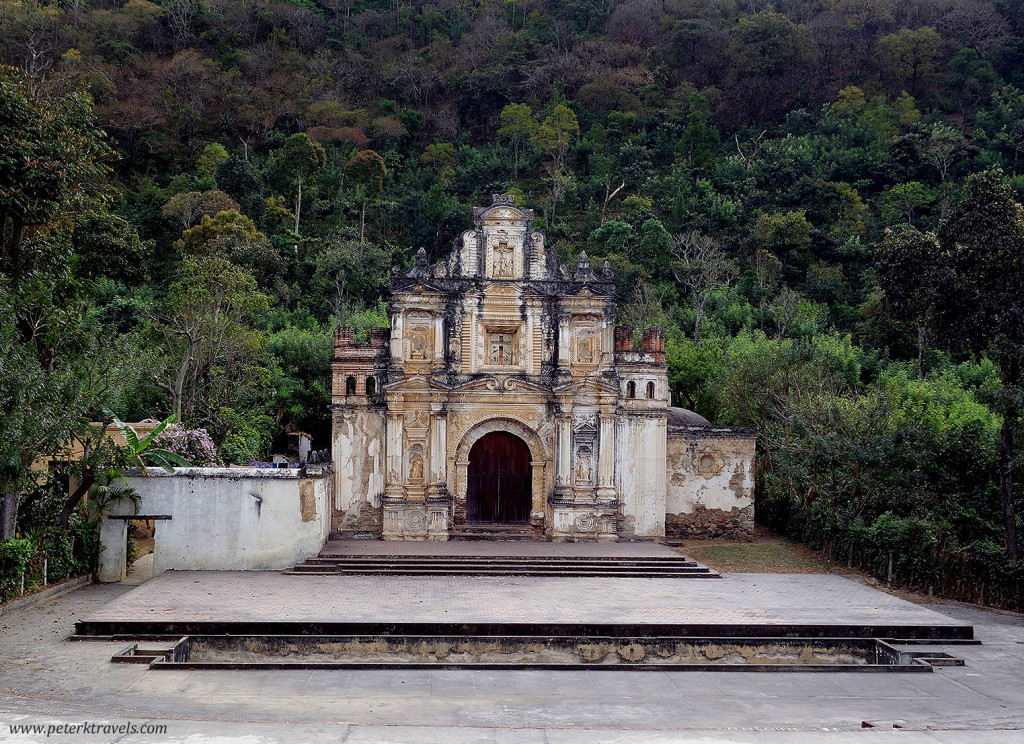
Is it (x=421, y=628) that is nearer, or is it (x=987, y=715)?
(x=987, y=715)

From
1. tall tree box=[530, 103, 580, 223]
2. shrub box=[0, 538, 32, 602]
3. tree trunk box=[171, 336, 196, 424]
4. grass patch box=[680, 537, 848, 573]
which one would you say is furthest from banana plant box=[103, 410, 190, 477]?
tall tree box=[530, 103, 580, 223]


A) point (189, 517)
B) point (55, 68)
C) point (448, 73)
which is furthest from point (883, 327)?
point (55, 68)

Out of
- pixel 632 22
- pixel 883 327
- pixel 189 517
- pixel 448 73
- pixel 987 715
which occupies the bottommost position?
pixel 987 715

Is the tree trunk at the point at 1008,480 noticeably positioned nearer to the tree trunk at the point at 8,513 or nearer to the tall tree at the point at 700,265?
the tree trunk at the point at 8,513

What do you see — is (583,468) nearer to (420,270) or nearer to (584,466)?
(584,466)

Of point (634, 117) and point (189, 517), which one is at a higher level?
point (634, 117)

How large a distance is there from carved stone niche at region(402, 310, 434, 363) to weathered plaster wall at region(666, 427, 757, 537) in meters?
6.86

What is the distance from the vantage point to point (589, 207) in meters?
51.1

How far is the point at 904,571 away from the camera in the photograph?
20.4 metres

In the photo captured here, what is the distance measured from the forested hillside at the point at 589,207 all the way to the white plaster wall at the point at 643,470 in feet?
12.7

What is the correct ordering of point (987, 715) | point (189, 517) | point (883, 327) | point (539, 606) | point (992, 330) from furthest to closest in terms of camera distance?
point (883, 327)
point (189, 517)
point (992, 330)
point (539, 606)
point (987, 715)

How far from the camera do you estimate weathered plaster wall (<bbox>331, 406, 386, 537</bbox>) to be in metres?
22.6

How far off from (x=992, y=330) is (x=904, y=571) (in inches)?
224

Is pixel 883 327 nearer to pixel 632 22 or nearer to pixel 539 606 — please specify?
pixel 539 606
